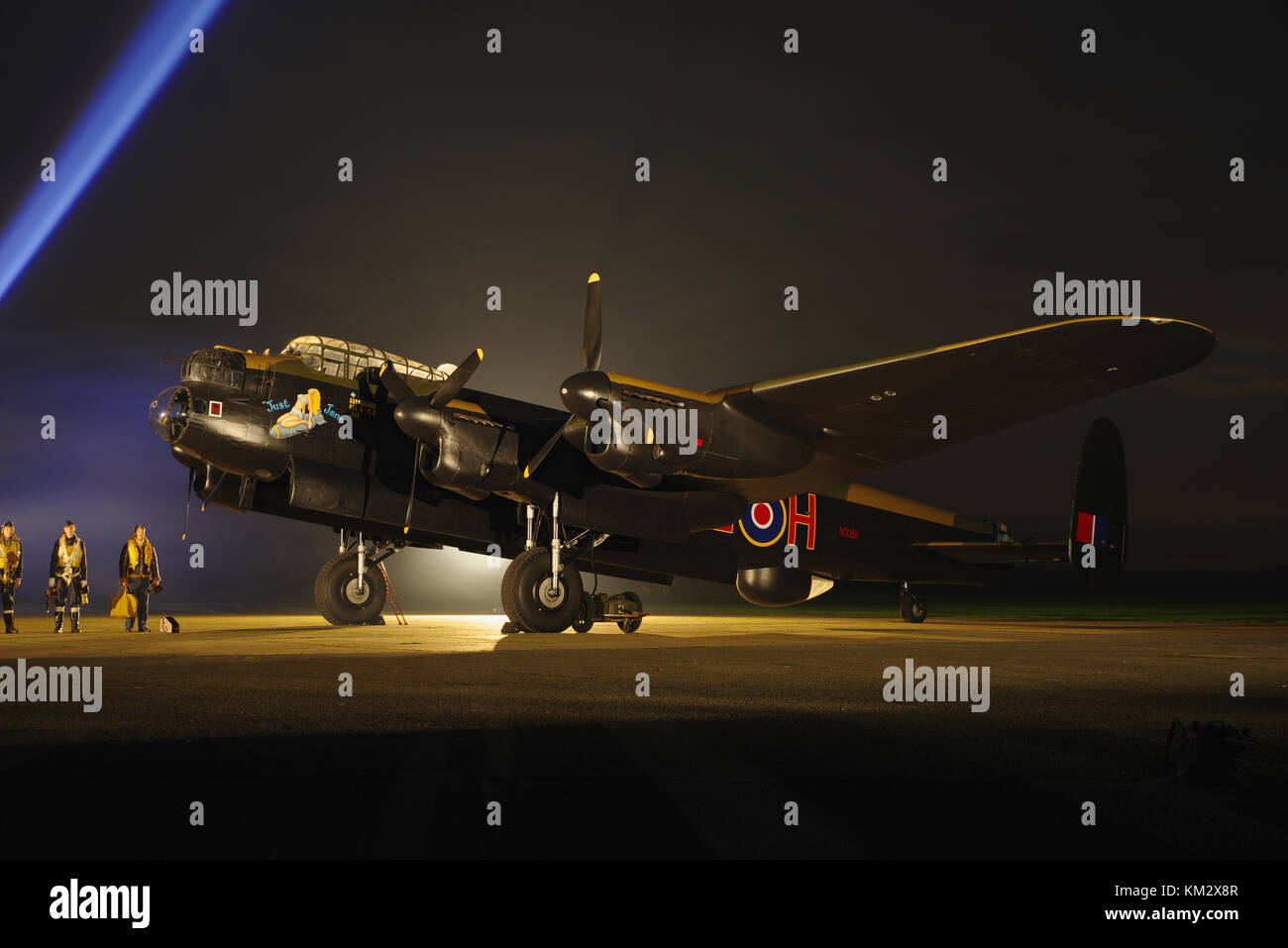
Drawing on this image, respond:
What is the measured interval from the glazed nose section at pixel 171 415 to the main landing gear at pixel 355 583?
629 cm

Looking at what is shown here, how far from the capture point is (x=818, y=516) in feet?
81.0

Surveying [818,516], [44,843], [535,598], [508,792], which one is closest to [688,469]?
[535,598]

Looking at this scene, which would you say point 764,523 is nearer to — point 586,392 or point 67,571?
point 586,392

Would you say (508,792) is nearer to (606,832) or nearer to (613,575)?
(606,832)

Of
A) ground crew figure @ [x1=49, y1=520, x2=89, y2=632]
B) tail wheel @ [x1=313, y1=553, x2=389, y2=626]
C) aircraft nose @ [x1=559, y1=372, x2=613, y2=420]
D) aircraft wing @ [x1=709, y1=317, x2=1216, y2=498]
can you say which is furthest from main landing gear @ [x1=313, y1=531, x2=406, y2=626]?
aircraft wing @ [x1=709, y1=317, x2=1216, y2=498]

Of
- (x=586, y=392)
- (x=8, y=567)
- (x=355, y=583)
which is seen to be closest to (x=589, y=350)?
(x=586, y=392)

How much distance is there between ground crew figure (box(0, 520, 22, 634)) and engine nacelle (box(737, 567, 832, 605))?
52.1 feet

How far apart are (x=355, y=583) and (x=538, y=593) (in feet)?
25.7

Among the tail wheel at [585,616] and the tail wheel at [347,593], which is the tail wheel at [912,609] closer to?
the tail wheel at [585,616]

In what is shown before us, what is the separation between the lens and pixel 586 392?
17.0 metres

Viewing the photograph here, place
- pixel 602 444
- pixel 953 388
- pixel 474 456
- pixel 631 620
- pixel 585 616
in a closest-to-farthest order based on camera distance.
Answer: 1. pixel 602 444
2. pixel 953 388
3. pixel 474 456
4. pixel 585 616
5. pixel 631 620

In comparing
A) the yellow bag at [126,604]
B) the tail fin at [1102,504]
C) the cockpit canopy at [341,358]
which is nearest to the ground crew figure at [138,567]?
the yellow bag at [126,604]

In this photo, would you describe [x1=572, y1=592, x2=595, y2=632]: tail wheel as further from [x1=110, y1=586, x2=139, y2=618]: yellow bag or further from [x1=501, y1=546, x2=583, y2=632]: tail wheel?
[x1=110, y1=586, x2=139, y2=618]: yellow bag

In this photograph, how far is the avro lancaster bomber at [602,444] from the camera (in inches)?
665
